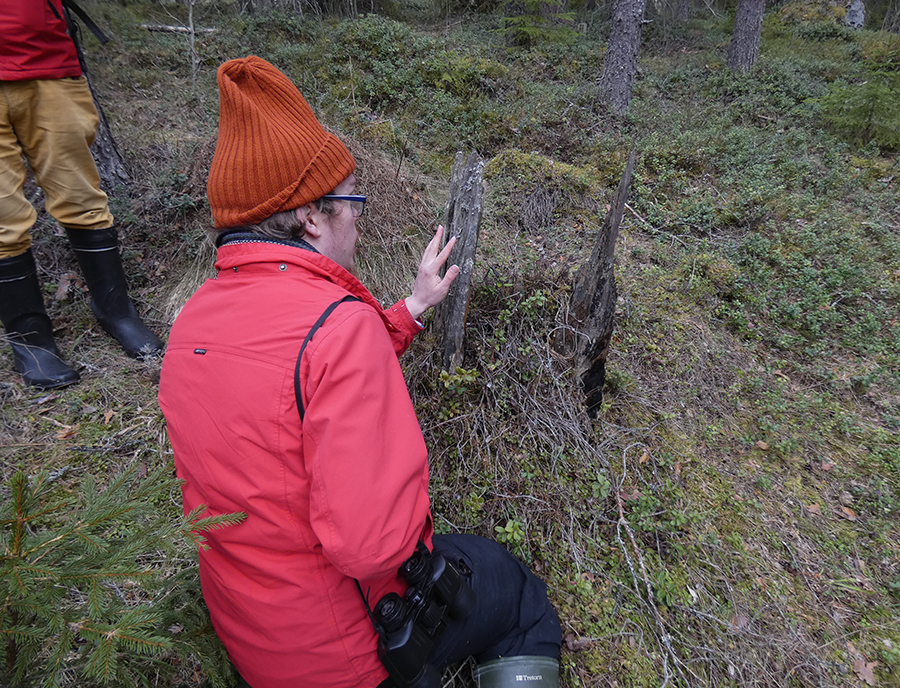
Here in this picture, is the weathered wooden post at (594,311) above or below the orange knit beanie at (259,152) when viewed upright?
below

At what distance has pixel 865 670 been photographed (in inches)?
92.5

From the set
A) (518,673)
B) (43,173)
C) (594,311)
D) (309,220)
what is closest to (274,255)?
(309,220)

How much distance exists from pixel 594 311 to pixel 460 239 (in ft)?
3.42

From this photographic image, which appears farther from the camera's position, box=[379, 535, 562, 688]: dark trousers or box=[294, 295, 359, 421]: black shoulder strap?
box=[379, 535, 562, 688]: dark trousers

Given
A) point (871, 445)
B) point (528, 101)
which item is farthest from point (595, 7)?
point (871, 445)

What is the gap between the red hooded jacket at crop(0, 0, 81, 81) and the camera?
8.00 feet

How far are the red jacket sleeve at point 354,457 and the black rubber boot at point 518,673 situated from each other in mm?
1019

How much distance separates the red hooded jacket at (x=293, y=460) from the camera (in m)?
1.19

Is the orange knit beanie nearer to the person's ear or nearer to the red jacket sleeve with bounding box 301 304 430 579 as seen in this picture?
the person's ear

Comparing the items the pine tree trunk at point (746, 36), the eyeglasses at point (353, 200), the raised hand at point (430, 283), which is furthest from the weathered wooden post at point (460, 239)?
the pine tree trunk at point (746, 36)

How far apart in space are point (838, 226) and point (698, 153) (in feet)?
6.56

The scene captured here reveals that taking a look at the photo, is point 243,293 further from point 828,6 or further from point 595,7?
point 828,6

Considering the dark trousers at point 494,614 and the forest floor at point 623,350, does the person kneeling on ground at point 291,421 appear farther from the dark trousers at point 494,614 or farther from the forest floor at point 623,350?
the forest floor at point 623,350

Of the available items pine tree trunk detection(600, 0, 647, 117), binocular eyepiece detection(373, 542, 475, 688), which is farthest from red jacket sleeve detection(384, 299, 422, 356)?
pine tree trunk detection(600, 0, 647, 117)
